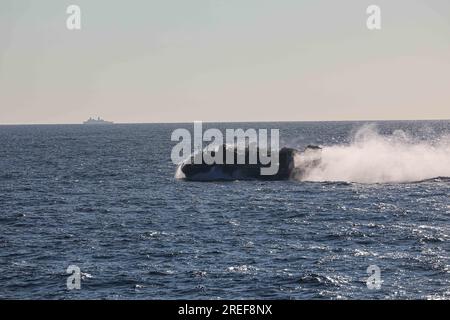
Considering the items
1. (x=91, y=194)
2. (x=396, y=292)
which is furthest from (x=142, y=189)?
(x=396, y=292)

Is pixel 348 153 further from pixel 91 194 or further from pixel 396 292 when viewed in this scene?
pixel 396 292

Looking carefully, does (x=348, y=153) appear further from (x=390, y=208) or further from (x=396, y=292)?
(x=396, y=292)

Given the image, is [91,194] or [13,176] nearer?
[91,194]

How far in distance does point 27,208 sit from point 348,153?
162ft

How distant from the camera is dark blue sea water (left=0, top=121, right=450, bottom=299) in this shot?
115 feet

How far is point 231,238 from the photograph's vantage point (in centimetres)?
4844

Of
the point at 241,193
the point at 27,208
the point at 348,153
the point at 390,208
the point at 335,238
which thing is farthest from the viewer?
the point at 348,153

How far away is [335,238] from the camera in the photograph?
4788 centimetres

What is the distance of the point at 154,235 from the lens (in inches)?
1980

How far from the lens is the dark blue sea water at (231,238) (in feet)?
115
